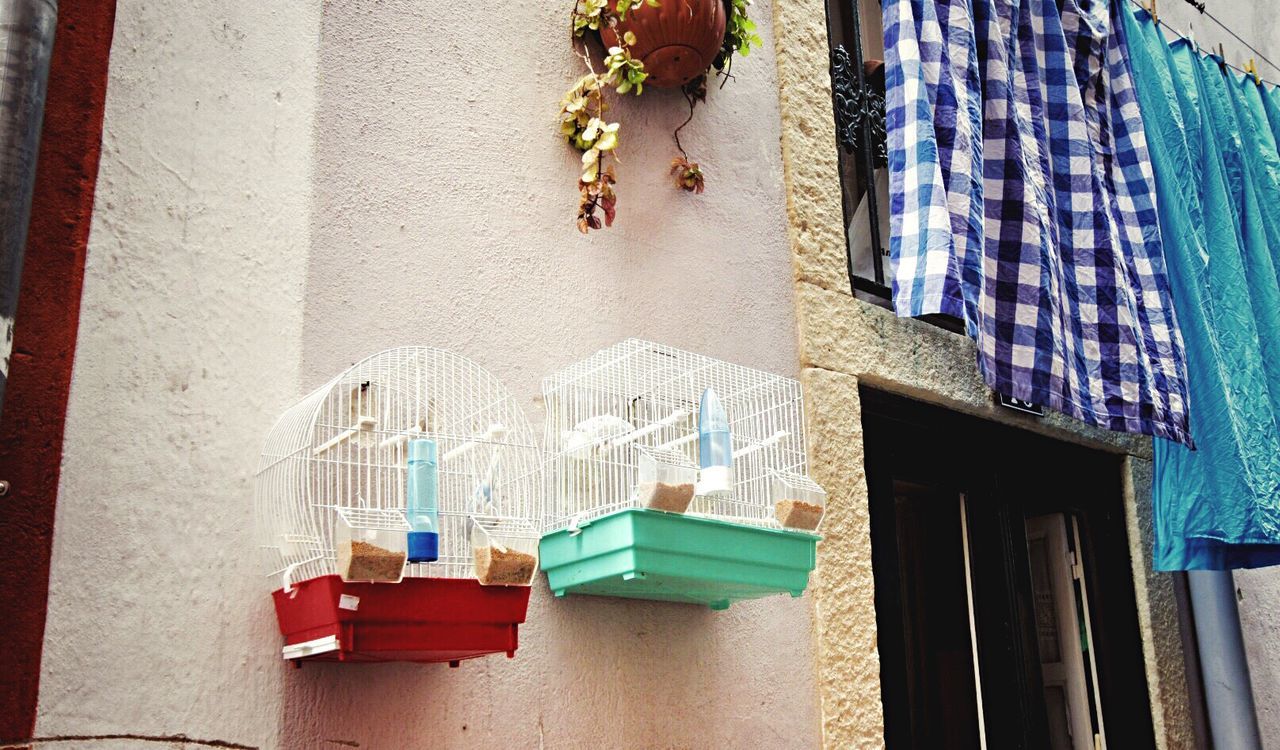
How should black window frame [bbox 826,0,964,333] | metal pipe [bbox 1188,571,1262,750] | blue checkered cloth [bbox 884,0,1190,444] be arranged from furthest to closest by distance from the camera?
1. metal pipe [bbox 1188,571,1262,750]
2. black window frame [bbox 826,0,964,333]
3. blue checkered cloth [bbox 884,0,1190,444]

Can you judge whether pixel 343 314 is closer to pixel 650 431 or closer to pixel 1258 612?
pixel 650 431

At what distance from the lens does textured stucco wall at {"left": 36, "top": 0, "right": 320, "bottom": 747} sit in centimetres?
230

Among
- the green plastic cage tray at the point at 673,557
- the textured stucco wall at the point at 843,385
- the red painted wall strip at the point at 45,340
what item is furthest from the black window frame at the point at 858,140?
the red painted wall strip at the point at 45,340

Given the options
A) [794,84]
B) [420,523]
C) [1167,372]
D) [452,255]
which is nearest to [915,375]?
[1167,372]

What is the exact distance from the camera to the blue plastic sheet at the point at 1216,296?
13.4ft

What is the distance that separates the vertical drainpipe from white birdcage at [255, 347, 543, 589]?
1.88 feet

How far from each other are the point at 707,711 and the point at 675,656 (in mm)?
181

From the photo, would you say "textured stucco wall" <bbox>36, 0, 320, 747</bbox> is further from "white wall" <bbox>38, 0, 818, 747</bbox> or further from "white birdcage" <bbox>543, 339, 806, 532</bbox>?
"white birdcage" <bbox>543, 339, 806, 532</bbox>

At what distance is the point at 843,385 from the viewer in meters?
3.85

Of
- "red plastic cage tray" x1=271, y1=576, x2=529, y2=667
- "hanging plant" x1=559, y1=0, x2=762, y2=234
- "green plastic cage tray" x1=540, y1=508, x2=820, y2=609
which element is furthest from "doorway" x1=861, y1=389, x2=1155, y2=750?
"red plastic cage tray" x1=271, y1=576, x2=529, y2=667

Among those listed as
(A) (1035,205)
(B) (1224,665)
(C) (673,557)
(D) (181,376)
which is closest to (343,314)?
(D) (181,376)

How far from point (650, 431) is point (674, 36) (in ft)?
4.38

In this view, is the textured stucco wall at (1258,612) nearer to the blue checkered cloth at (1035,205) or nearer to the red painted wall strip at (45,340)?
the blue checkered cloth at (1035,205)

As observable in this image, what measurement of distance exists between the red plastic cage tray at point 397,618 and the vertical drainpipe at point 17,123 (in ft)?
2.27
